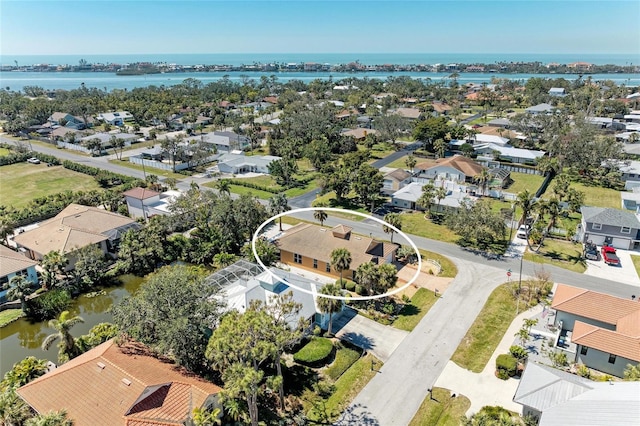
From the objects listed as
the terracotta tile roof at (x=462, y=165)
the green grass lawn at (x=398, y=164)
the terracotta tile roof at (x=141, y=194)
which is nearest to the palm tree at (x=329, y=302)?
the terracotta tile roof at (x=141, y=194)

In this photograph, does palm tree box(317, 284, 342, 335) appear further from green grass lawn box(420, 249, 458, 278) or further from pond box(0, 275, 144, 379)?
pond box(0, 275, 144, 379)

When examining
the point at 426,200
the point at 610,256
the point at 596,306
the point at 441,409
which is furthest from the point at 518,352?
the point at 426,200

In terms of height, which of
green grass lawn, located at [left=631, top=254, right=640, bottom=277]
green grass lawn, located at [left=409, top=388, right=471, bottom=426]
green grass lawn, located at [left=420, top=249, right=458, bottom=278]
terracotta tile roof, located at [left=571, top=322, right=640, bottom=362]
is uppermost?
terracotta tile roof, located at [left=571, top=322, right=640, bottom=362]

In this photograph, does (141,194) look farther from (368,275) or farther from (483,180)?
(483,180)

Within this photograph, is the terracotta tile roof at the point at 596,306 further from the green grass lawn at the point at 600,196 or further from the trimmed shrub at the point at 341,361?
the green grass lawn at the point at 600,196

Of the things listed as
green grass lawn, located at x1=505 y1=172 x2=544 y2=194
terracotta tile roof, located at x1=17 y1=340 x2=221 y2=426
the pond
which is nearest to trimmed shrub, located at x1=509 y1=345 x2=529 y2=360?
terracotta tile roof, located at x1=17 y1=340 x2=221 y2=426

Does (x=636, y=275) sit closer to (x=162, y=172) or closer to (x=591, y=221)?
(x=591, y=221)

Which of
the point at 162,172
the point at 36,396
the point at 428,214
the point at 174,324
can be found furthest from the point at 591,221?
the point at 162,172
